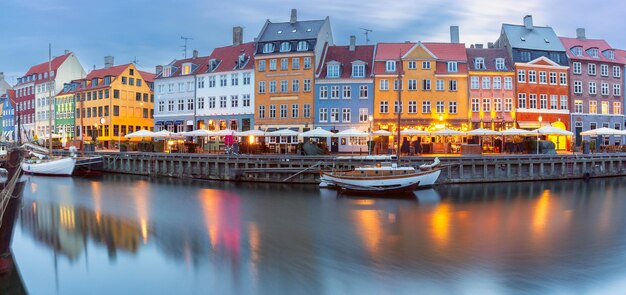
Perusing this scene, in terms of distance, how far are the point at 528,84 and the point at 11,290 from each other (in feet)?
158

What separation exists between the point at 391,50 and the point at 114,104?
38593 mm

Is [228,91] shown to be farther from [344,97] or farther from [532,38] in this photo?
[532,38]

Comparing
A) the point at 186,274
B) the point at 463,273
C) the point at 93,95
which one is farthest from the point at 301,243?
the point at 93,95

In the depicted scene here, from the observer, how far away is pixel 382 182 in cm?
2867

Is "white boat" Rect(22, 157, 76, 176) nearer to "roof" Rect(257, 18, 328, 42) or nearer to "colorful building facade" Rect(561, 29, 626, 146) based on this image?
"roof" Rect(257, 18, 328, 42)

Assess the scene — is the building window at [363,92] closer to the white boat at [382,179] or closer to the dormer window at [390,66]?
the dormer window at [390,66]

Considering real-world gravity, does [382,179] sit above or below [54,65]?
below

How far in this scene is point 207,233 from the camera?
20.0 metres

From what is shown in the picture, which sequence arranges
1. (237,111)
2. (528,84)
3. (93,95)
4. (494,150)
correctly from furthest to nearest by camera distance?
(93,95), (237,111), (528,84), (494,150)

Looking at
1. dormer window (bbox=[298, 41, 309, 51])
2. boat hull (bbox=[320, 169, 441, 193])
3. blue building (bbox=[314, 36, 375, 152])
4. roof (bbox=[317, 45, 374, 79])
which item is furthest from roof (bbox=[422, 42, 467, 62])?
boat hull (bbox=[320, 169, 441, 193])

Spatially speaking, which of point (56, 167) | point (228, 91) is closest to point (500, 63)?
point (228, 91)

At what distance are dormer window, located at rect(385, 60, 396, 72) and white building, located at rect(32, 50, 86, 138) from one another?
5412 cm

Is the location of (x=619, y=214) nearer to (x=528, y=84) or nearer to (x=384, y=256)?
(x=384, y=256)

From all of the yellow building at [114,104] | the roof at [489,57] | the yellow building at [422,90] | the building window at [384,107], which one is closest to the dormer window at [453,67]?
the yellow building at [422,90]
